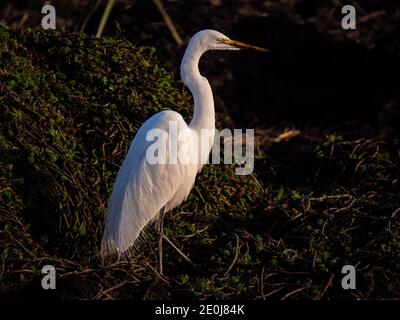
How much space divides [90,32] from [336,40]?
92.4 inches

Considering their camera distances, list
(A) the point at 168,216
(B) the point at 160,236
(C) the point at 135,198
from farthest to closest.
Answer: (A) the point at 168,216 → (B) the point at 160,236 → (C) the point at 135,198

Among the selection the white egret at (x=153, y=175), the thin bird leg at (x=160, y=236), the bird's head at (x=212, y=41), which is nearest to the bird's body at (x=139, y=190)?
the white egret at (x=153, y=175)

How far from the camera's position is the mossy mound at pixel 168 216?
209 inches

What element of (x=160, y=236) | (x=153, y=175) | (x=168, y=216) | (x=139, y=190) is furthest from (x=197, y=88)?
(x=168, y=216)

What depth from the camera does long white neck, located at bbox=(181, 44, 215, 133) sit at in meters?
5.43

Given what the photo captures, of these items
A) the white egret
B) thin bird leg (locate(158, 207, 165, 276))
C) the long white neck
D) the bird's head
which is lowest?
thin bird leg (locate(158, 207, 165, 276))

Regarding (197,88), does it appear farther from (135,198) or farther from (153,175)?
(135,198)

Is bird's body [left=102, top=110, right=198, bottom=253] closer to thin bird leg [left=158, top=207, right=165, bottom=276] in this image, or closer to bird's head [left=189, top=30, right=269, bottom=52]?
thin bird leg [left=158, top=207, right=165, bottom=276]

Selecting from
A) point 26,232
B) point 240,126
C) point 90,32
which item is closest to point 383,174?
point 240,126

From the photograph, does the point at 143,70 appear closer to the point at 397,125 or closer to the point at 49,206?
the point at 49,206

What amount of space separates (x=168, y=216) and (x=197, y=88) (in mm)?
993

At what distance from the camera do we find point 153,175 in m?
5.42

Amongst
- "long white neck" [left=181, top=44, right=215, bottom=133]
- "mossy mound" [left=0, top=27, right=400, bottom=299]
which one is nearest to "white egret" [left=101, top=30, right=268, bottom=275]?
"long white neck" [left=181, top=44, right=215, bottom=133]

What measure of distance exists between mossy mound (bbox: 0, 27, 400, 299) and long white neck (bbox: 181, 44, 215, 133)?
29.6 inches
